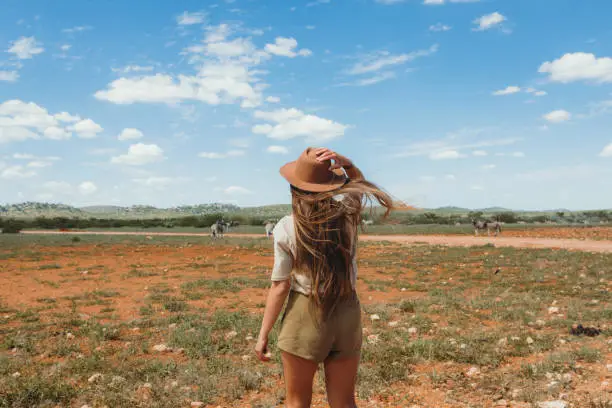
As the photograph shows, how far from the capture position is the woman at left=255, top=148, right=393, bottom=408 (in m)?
3.11

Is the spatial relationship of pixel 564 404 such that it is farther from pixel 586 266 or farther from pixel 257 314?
pixel 586 266

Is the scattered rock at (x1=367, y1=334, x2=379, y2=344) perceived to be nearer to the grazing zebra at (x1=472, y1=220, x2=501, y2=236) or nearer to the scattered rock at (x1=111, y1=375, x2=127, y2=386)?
the scattered rock at (x1=111, y1=375, x2=127, y2=386)

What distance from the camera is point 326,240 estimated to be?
3068 mm

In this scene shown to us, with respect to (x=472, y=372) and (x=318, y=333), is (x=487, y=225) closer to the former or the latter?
(x=472, y=372)

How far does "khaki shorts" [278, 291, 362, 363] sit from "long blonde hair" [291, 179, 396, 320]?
0.23 feet

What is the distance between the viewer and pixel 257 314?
9.54 meters

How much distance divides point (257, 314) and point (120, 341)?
9.16 ft

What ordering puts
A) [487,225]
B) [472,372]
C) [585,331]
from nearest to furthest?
[472,372], [585,331], [487,225]

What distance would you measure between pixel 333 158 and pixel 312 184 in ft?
0.79

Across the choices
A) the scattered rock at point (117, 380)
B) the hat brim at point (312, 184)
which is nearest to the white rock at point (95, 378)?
the scattered rock at point (117, 380)

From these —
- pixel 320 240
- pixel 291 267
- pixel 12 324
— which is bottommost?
pixel 12 324

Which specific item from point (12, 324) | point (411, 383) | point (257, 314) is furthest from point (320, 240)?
point (12, 324)

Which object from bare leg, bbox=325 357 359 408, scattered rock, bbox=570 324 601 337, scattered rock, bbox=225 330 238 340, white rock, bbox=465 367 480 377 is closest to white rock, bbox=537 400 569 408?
white rock, bbox=465 367 480 377

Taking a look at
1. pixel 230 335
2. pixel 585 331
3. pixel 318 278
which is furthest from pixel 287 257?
pixel 585 331
